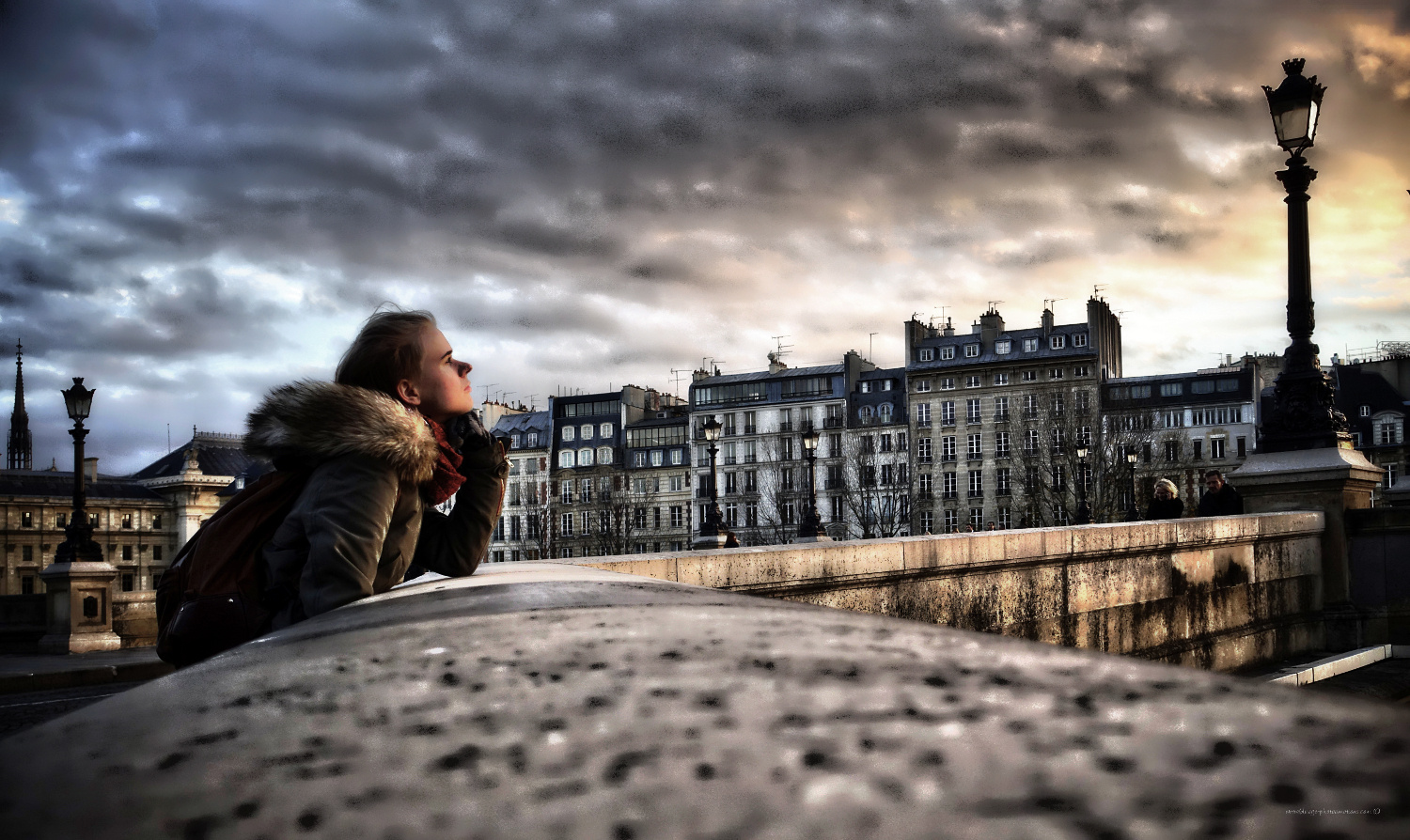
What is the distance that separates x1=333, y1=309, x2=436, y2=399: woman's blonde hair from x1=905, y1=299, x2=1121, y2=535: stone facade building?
224 ft

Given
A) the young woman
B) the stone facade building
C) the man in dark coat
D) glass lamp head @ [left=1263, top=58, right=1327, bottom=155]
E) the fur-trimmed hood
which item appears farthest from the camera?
the stone facade building

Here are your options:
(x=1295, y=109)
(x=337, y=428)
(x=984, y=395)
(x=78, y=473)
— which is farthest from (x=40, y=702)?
(x=984, y=395)

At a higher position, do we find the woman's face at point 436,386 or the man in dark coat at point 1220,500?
the woman's face at point 436,386

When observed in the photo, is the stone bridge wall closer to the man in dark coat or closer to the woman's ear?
the man in dark coat

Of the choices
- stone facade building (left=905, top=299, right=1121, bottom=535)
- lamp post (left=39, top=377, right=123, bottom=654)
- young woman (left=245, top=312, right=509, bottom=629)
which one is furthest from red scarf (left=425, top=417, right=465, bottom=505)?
stone facade building (left=905, top=299, right=1121, bottom=535)

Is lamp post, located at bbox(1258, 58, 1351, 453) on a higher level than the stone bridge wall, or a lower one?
higher

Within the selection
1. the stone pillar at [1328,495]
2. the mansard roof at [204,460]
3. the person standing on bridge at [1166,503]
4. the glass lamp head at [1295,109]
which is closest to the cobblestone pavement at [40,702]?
the person standing on bridge at [1166,503]

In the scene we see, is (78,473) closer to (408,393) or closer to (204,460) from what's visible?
(408,393)

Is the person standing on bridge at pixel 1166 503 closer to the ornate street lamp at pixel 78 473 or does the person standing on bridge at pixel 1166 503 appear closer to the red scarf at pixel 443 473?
the red scarf at pixel 443 473

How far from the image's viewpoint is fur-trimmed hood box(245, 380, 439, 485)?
6.59 ft

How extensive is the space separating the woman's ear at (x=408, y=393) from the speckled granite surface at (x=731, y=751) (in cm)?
166

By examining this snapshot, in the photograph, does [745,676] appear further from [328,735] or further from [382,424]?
[382,424]

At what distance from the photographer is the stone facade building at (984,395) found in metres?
71.6

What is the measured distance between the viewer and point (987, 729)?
53 centimetres
